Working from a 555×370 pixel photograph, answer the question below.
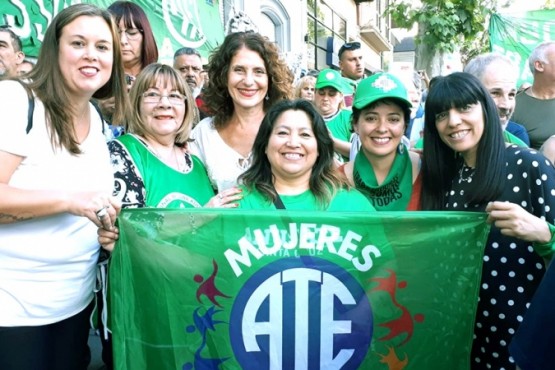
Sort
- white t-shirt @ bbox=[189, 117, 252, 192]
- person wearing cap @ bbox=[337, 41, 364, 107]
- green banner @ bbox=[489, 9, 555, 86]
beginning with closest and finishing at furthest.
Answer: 1. white t-shirt @ bbox=[189, 117, 252, 192]
2. person wearing cap @ bbox=[337, 41, 364, 107]
3. green banner @ bbox=[489, 9, 555, 86]

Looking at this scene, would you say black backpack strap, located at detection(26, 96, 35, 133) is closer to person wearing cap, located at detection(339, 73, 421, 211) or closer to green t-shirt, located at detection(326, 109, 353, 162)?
person wearing cap, located at detection(339, 73, 421, 211)

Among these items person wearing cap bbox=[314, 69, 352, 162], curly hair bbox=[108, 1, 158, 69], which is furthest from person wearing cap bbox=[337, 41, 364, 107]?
curly hair bbox=[108, 1, 158, 69]

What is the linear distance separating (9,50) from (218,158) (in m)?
2.24

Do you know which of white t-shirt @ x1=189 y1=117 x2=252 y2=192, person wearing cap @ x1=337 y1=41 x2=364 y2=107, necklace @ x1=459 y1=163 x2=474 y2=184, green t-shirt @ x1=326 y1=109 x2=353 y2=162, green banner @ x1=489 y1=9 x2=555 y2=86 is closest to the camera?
necklace @ x1=459 y1=163 x2=474 y2=184

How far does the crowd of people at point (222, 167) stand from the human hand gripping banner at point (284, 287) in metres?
0.15

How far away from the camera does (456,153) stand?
7.84 ft

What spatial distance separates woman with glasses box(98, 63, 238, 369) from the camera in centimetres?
236

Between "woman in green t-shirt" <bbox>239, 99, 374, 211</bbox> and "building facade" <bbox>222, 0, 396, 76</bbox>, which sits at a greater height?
"building facade" <bbox>222, 0, 396, 76</bbox>

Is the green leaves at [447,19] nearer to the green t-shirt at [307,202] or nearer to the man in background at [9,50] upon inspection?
the man in background at [9,50]

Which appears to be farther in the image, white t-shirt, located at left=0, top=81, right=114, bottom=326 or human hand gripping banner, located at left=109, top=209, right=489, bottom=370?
human hand gripping banner, located at left=109, top=209, right=489, bottom=370

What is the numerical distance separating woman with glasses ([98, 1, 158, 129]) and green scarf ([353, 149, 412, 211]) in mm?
1724

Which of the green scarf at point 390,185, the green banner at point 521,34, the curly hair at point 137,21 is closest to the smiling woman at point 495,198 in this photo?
the green scarf at point 390,185

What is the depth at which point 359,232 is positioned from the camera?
2.11m

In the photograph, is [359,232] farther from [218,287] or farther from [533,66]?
[533,66]
